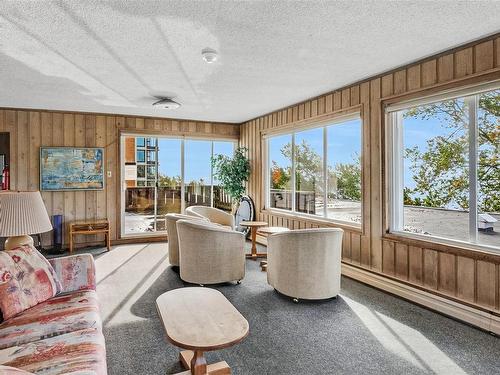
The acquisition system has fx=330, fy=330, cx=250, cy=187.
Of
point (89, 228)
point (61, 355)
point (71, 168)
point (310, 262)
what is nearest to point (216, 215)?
point (89, 228)

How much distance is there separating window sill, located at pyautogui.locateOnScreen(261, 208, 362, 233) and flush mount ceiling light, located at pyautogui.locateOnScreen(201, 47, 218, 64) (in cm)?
273

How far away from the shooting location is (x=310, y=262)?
11.1 ft

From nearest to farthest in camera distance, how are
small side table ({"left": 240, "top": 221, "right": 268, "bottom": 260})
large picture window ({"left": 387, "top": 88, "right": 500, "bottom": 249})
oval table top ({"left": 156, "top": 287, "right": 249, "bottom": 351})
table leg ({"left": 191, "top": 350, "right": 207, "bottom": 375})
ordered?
oval table top ({"left": 156, "top": 287, "right": 249, "bottom": 351})
table leg ({"left": 191, "top": 350, "right": 207, "bottom": 375})
large picture window ({"left": 387, "top": 88, "right": 500, "bottom": 249})
small side table ({"left": 240, "top": 221, "right": 268, "bottom": 260})

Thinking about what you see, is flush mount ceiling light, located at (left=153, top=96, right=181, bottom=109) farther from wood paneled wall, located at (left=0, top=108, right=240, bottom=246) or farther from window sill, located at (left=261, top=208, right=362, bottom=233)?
window sill, located at (left=261, top=208, right=362, bottom=233)

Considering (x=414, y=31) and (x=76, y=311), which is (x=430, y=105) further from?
(x=76, y=311)

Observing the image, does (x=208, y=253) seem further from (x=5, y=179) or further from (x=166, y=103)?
(x=5, y=179)

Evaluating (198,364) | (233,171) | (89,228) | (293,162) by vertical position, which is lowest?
(198,364)

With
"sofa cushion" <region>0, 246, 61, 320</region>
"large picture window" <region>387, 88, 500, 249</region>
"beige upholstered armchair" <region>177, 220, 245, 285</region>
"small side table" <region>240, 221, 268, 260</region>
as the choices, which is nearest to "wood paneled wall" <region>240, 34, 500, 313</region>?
"large picture window" <region>387, 88, 500, 249</region>

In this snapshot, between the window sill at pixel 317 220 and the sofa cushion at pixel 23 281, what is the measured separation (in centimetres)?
340

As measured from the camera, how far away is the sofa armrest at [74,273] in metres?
2.61

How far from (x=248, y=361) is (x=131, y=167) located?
17.0ft

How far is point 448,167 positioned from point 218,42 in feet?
8.52

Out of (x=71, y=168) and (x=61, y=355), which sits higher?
(x=71, y=168)

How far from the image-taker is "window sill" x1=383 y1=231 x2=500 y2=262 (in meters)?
2.93
